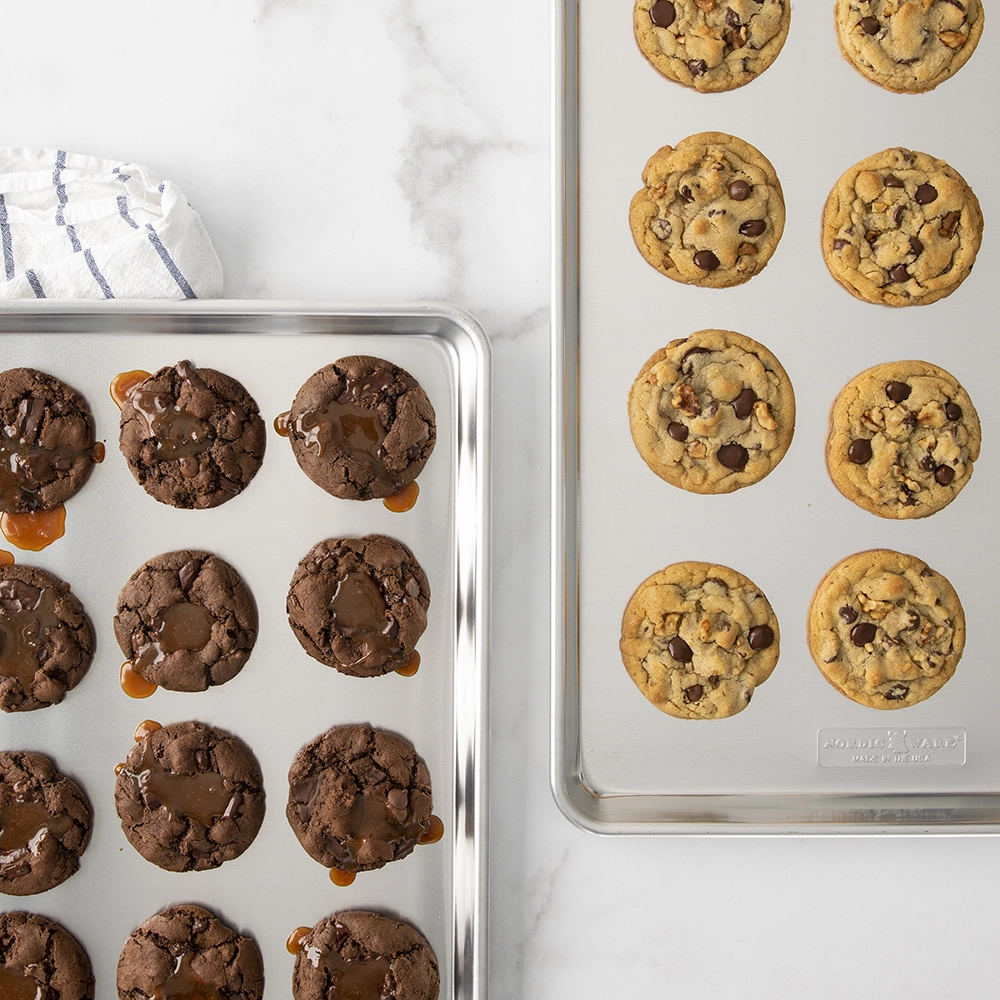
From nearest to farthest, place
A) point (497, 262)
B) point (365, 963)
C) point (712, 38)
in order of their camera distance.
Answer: point (365, 963), point (712, 38), point (497, 262)

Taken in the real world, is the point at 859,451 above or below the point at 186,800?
above

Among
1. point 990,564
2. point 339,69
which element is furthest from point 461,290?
point 990,564

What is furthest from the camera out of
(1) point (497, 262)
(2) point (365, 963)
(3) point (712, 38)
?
(1) point (497, 262)

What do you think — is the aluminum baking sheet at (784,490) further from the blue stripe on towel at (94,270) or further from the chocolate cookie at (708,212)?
the blue stripe on towel at (94,270)

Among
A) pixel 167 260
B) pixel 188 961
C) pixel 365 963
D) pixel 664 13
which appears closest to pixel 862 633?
pixel 365 963

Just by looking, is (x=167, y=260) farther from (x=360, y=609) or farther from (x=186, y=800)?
(x=186, y=800)

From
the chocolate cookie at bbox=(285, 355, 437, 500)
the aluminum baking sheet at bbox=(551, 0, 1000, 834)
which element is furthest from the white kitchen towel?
the aluminum baking sheet at bbox=(551, 0, 1000, 834)

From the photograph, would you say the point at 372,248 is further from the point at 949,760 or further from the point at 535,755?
the point at 949,760
